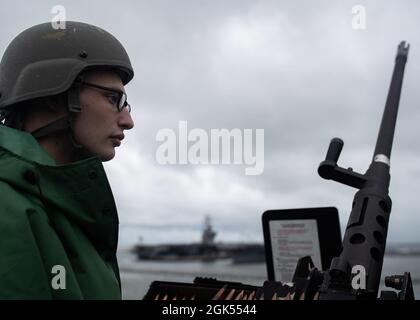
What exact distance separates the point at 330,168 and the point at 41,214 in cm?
244

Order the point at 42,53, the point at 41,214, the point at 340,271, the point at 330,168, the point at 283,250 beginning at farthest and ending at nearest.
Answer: the point at 283,250 → the point at 330,168 → the point at 42,53 → the point at 340,271 → the point at 41,214

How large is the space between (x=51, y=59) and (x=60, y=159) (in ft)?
2.38

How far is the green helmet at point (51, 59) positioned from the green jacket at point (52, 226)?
0.63 meters

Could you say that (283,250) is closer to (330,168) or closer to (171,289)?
(330,168)

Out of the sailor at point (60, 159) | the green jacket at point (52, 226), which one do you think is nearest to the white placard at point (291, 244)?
the sailor at point (60, 159)

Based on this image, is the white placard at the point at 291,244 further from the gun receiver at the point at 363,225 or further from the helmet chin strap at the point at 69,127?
the helmet chin strap at the point at 69,127

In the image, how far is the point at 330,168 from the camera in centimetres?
433

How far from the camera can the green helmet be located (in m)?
3.48

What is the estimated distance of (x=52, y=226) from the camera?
2.71 metres

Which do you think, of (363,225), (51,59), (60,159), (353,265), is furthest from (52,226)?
(363,225)

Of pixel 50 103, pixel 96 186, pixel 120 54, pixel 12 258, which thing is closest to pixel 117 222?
pixel 96 186

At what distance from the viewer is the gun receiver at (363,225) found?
10.4 feet

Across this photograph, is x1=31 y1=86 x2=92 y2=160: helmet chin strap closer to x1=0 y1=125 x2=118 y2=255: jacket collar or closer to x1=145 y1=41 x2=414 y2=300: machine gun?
x1=0 y1=125 x2=118 y2=255: jacket collar

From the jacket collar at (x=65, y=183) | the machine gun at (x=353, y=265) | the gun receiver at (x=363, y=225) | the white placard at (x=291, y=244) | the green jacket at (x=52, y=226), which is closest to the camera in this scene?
the green jacket at (x=52, y=226)
